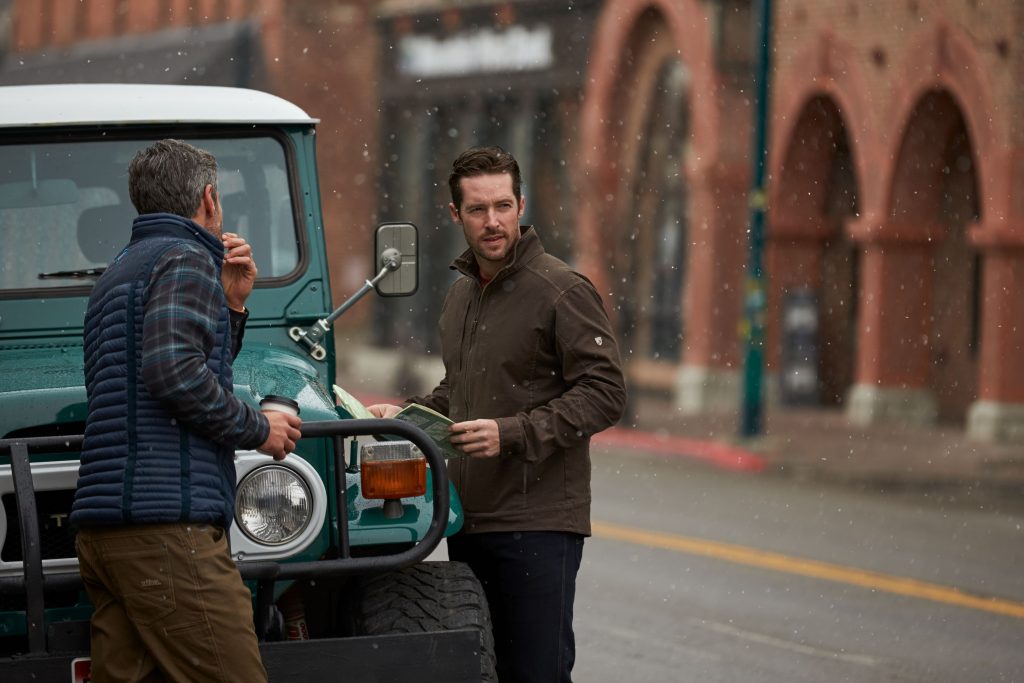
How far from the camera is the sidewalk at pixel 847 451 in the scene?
1708 centimetres

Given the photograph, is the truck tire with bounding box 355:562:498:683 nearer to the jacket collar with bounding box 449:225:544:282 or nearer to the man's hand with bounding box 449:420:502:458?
the man's hand with bounding box 449:420:502:458

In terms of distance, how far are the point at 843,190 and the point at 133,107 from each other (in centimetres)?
2041

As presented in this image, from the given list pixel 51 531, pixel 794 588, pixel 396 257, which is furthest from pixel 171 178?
pixel 794 588

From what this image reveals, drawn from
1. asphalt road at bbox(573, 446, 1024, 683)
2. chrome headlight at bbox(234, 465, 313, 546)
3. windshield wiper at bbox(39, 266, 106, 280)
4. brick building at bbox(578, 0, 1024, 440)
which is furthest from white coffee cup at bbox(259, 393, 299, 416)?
brick building at bbox(578, 0, 1024, 440)

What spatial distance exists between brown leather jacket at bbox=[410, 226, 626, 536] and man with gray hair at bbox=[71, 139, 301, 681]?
0.96 m

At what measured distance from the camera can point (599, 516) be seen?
46.3 feet

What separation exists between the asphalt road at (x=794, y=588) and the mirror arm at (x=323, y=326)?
2.59 metres

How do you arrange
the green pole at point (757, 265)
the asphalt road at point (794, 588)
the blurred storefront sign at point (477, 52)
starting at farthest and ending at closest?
1. the blurred storefront sign at point (477, 52)
2. the green pole at point (757, 265)
3. the asphalt road at point (794, 588)

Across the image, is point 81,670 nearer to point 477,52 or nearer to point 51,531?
point 51,531

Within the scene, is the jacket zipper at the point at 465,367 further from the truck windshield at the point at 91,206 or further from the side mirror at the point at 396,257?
the truck windshield at the point at 91,206

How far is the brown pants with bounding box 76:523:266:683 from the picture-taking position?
4078 mm

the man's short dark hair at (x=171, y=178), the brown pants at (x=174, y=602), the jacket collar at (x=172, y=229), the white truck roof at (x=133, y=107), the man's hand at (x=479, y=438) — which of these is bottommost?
the brown pants at (x=174, y=602)

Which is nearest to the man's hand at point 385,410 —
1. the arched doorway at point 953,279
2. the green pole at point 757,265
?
the green pole at point 757,265

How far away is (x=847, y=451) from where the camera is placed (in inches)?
773
